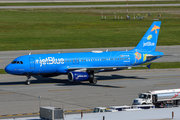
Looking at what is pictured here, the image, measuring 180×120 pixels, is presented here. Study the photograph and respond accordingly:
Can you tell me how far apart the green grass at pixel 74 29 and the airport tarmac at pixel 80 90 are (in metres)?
35.7

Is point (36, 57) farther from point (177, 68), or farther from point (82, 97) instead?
point (177, 68)

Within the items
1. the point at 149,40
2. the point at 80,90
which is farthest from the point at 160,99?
the point at 149,40

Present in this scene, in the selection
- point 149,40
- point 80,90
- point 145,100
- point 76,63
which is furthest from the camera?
point 149,40

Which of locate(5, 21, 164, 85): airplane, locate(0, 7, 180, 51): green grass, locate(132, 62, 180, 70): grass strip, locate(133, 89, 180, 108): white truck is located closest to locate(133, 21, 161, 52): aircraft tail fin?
locate(5, 21, 164, 85): airplane

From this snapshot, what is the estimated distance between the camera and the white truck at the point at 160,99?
1490 inches

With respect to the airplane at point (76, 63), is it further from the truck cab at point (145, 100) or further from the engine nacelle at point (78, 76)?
the truck cab at point (145, 100)

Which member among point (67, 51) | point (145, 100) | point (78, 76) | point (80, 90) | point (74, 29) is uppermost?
point (74, 29)

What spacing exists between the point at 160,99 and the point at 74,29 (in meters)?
83.5

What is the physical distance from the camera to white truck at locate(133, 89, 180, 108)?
37.8 meters

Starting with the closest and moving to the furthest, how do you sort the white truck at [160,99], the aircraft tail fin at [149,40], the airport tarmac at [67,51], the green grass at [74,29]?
the white truck at [160,99]
the aircraft tail fin at [149,40]
the airport tarmac at [67,51]
the green grass at [74,29]

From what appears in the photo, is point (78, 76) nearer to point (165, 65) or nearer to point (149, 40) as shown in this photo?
point (149, 40)

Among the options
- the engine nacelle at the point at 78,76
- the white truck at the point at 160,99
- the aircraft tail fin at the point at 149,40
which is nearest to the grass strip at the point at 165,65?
the aircraft tail fin at the point at 149,40

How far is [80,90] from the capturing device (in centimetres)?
4859

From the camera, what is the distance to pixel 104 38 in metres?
107
